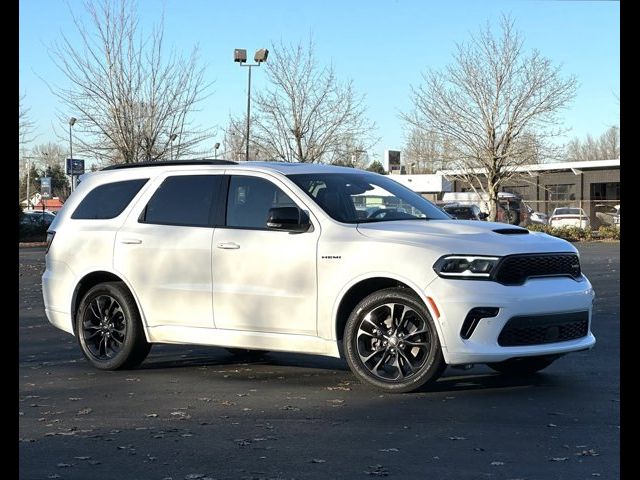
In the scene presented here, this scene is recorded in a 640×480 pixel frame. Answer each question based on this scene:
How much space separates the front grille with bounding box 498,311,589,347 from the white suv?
0.04ft

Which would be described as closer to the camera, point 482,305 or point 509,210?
point 482,305

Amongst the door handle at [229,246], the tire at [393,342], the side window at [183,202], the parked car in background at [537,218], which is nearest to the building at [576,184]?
the parked car in background at [537,218]

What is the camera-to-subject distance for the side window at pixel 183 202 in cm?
845

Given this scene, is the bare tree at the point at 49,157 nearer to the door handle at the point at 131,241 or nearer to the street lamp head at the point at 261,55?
the street lamp head at the point at 261,55

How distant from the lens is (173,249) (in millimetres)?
8375

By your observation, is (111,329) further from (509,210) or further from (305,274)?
(509,210)

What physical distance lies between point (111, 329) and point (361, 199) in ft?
8.74

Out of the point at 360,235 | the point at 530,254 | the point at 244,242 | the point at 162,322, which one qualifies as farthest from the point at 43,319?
the point at 530,254

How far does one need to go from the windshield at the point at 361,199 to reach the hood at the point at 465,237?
12.4 inches

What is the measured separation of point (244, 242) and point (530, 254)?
7.94 ft

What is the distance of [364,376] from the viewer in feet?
24.0

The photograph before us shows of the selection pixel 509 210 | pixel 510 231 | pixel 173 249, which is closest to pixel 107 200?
pixel 173 249
